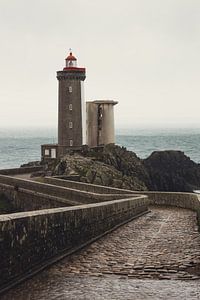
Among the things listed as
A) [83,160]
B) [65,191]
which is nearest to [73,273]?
[65,191]

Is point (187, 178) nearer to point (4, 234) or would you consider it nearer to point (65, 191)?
point (65, 191)

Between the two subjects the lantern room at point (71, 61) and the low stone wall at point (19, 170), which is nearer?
the low stone wall at point (19, 170)

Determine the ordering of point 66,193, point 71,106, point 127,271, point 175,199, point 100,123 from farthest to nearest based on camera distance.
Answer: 1. point 100,123
2. point 71,106
3. point 175,199
4. point 66,193
5. point 127,271

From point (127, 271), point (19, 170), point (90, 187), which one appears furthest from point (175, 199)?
point (19, 170)

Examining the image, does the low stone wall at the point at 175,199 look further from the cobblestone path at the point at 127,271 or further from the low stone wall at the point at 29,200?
the cobblestone path at the point at 127,271

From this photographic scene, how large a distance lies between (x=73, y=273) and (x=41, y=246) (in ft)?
2.44

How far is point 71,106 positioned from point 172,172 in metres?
20.7

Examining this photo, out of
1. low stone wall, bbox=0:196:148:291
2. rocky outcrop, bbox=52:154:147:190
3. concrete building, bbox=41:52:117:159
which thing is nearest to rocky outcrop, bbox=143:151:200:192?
concrete building, bbox=41:52:117:159

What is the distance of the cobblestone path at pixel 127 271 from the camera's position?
7.52m

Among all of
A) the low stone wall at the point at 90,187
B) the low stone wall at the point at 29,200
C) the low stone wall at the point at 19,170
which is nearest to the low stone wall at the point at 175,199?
the low stone wall at the point at 90,187

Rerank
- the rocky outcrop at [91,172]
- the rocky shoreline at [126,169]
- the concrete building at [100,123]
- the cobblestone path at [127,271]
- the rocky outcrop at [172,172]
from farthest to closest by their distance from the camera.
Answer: the rocky outcrop at [172,172] < the concrete building at [100,123] < the rocky shoreline at [126,169] < the rocky outcrop at [91,172] < the cobblestone path at [127,271]

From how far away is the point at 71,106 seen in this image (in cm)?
4931

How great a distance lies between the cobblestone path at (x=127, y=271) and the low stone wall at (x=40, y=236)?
0.21 metres

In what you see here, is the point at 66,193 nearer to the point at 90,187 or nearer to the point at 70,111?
the point at 90,187
